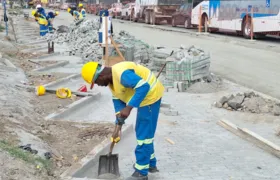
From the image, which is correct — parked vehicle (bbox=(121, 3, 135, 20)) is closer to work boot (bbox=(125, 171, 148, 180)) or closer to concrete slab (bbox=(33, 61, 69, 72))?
concrete slab (bbox=(33, 61, 69, 72))

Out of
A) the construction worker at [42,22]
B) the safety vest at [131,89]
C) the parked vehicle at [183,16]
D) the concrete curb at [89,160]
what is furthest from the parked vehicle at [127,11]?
the safety vest at [131,89]

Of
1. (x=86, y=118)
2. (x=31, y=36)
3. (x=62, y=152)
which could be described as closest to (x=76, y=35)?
(x=31, y=36)

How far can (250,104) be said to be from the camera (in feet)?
27.2

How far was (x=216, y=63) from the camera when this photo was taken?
14.6 metres

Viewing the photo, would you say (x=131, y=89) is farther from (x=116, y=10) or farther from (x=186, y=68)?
(x=116, y=10)

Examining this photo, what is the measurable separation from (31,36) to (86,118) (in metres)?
17.1

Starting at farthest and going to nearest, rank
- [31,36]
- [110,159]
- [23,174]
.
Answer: [31,36]
[110,159]
[23,174]

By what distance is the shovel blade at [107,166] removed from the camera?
5.10 m

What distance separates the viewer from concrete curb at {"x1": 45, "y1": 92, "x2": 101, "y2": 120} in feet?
24.5

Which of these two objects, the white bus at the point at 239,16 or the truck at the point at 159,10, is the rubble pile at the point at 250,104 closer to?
the white bus at the point at 239,16

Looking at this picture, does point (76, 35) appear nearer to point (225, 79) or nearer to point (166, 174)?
point (225, 79)

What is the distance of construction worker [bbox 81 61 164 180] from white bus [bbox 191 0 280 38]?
16.6 m

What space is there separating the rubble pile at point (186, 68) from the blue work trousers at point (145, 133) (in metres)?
5.13

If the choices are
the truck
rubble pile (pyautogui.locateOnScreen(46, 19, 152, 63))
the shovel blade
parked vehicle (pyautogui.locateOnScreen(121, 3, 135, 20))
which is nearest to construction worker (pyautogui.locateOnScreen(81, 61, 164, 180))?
the shovel blade
